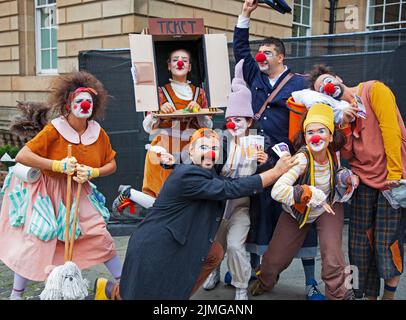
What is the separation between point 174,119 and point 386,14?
1171cm

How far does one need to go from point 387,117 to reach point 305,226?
93 centimetres

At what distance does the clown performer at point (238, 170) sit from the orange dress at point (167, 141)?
18.0 inches

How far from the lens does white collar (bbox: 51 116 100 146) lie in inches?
131

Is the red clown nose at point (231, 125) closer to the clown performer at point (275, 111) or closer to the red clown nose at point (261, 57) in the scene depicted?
the clown performer at point (275, 111)

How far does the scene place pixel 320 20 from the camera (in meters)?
13.2

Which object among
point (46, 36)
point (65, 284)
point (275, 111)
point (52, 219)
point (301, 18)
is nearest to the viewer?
point (65, 284)

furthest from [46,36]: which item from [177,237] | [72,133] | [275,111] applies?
[177,237]

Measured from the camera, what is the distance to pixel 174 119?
11.8ft

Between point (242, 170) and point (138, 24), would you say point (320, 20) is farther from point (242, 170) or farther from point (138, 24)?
point (242, 170)

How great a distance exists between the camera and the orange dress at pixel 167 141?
358 cm

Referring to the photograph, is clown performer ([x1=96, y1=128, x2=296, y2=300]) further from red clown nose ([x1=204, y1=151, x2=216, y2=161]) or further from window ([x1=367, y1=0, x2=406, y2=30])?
window ([x1=367, y1=0, x2=406, y2=30])

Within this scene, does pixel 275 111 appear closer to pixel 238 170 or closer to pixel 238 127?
pixel 238 127

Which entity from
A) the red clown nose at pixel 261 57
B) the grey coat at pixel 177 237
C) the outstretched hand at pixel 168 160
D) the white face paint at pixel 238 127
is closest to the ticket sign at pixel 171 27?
the red clown nose at pixel 261 57

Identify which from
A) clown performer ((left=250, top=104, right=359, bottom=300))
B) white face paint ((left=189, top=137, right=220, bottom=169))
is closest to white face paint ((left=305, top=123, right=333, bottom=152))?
clown performer ((left=250, top=104, right=359, bottom=300))
